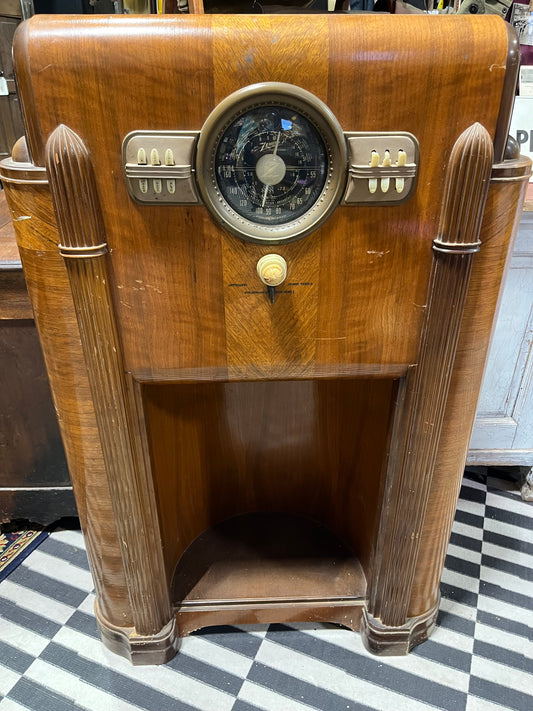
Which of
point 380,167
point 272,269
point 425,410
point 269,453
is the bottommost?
point 269,453

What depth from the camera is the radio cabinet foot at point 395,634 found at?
1.19 metres

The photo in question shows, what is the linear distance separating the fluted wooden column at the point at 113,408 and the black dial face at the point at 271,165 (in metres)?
0.19

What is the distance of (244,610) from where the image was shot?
4.05 feet

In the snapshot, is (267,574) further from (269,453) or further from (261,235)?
(261,235)

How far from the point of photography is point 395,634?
1.19 m

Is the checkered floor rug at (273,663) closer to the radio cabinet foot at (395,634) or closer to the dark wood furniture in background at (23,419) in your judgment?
the radio cabinet foot at (395,634)

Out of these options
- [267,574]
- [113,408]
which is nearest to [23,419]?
[113,408]

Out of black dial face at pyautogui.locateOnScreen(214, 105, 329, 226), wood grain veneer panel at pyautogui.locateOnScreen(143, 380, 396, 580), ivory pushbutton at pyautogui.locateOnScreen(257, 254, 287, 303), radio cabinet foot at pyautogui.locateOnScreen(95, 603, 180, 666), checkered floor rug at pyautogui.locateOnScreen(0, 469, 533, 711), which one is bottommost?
checkered floor rug at pyautogui.locateOnScreen(0, 469, 533, 711)

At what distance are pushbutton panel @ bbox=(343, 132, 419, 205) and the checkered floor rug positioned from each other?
98cm

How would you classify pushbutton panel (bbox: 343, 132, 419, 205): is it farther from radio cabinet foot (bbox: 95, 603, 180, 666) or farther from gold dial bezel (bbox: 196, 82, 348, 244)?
radio cabinet foot (bbox: 95, 603, 180, 666)

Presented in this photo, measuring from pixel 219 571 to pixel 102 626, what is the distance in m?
0.28

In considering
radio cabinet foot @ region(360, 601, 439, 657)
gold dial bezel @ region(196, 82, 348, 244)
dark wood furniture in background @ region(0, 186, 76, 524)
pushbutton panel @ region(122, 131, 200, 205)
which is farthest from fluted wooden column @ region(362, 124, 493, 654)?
dark wood furniture in background @ region(0, 186, 76, 524)

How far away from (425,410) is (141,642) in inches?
30.3

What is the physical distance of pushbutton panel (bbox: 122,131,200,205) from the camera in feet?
2.41
